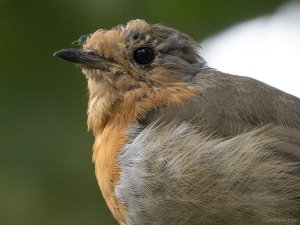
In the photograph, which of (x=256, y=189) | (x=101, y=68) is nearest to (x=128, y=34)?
(x=101, y=68)

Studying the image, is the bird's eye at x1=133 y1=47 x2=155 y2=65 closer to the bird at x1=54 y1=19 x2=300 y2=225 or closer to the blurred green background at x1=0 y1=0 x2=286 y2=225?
the bird at x1=54 y1=19 x2=300 y2=225

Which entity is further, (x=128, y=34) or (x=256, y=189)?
(x=128, y=34)

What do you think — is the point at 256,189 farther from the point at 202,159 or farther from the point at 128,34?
the point at 128,34

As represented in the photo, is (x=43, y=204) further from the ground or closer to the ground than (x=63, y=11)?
closer to the ground

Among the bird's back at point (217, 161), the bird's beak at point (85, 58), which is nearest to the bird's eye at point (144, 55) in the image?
the bird's beak at point (85, 58)

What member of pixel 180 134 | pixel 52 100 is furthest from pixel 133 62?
pixel 180 134

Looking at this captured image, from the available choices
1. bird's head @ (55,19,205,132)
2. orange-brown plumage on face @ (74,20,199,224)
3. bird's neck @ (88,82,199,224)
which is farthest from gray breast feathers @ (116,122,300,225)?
bird's head @ (55,19,205,132)

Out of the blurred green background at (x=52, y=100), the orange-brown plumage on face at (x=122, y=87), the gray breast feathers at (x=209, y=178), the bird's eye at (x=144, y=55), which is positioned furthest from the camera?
the bird's eye at (x=144, y=55)

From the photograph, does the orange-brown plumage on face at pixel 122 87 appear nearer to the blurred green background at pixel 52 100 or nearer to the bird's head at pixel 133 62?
the bird's head at pixel 133 62
